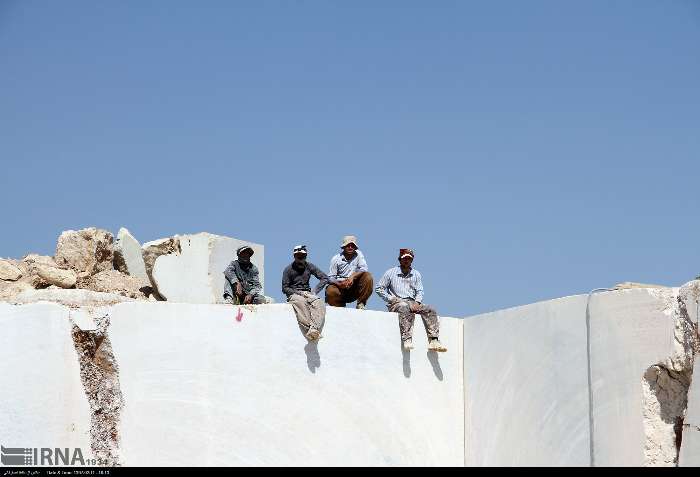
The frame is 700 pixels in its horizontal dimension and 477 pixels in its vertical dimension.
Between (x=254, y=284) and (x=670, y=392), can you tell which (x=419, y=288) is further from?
(x=670, y=392)

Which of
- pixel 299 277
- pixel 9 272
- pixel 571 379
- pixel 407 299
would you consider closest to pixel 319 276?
pixel 299 277

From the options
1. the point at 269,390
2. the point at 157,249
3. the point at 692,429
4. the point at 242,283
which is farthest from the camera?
the point at 157,249

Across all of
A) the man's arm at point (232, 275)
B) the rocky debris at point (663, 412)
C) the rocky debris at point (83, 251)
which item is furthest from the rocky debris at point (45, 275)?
the rocky debris at point (663, 412)

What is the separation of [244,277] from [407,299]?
186 cm

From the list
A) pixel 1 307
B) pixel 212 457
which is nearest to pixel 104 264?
pixel 1 307

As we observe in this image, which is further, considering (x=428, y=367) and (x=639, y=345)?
→ (x=428, y=367)

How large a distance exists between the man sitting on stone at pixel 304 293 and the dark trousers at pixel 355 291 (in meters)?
0.25

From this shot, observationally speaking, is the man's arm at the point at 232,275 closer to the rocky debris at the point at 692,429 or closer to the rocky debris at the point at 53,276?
the rocky debris at the point at 53,276

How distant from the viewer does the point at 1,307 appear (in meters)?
10.6

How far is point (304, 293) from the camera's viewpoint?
1103cm

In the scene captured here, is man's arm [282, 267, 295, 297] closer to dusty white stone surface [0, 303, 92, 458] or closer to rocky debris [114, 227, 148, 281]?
dusty white stone surface [0, 303, 92, 458]
